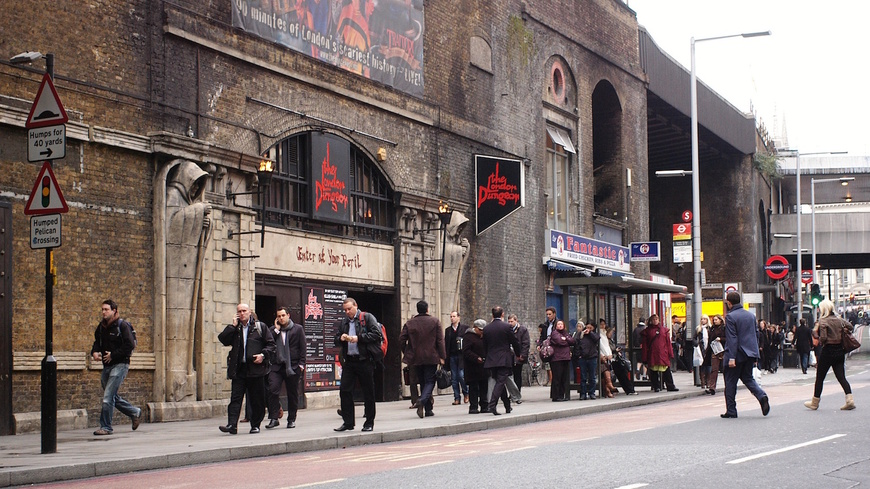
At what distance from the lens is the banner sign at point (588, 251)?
32750mm

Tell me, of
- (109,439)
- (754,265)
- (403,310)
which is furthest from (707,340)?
(754,265)

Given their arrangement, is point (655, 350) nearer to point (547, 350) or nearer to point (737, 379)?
point (547, 350)

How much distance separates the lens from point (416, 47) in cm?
2625

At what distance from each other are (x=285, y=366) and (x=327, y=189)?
21.0 feet

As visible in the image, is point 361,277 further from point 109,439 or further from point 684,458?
point 684,458

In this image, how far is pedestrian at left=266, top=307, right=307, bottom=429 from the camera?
1700 cm

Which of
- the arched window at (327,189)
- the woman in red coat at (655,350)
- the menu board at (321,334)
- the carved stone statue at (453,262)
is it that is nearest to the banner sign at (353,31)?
the arched window at (327,189)

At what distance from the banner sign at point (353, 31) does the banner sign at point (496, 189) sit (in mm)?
3147

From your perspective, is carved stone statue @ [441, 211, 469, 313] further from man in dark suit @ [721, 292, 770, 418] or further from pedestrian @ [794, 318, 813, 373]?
pedestrian @ [794, 318, 813, 373]

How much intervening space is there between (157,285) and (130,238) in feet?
2.94

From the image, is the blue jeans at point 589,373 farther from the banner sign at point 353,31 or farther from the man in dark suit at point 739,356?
the banner sign at point 353,31

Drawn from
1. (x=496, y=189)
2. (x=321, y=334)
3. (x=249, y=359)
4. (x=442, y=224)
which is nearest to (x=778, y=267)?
(x=496, y=189)

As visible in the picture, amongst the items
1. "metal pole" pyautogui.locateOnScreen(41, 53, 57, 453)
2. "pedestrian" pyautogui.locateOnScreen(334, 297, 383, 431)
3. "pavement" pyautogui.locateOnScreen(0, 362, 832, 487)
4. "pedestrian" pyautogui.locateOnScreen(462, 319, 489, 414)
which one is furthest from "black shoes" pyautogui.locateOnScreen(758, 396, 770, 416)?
"metal pole" pyautogui.locateOnScreen(41, 53, 57, 453)

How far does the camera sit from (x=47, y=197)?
12977mm
